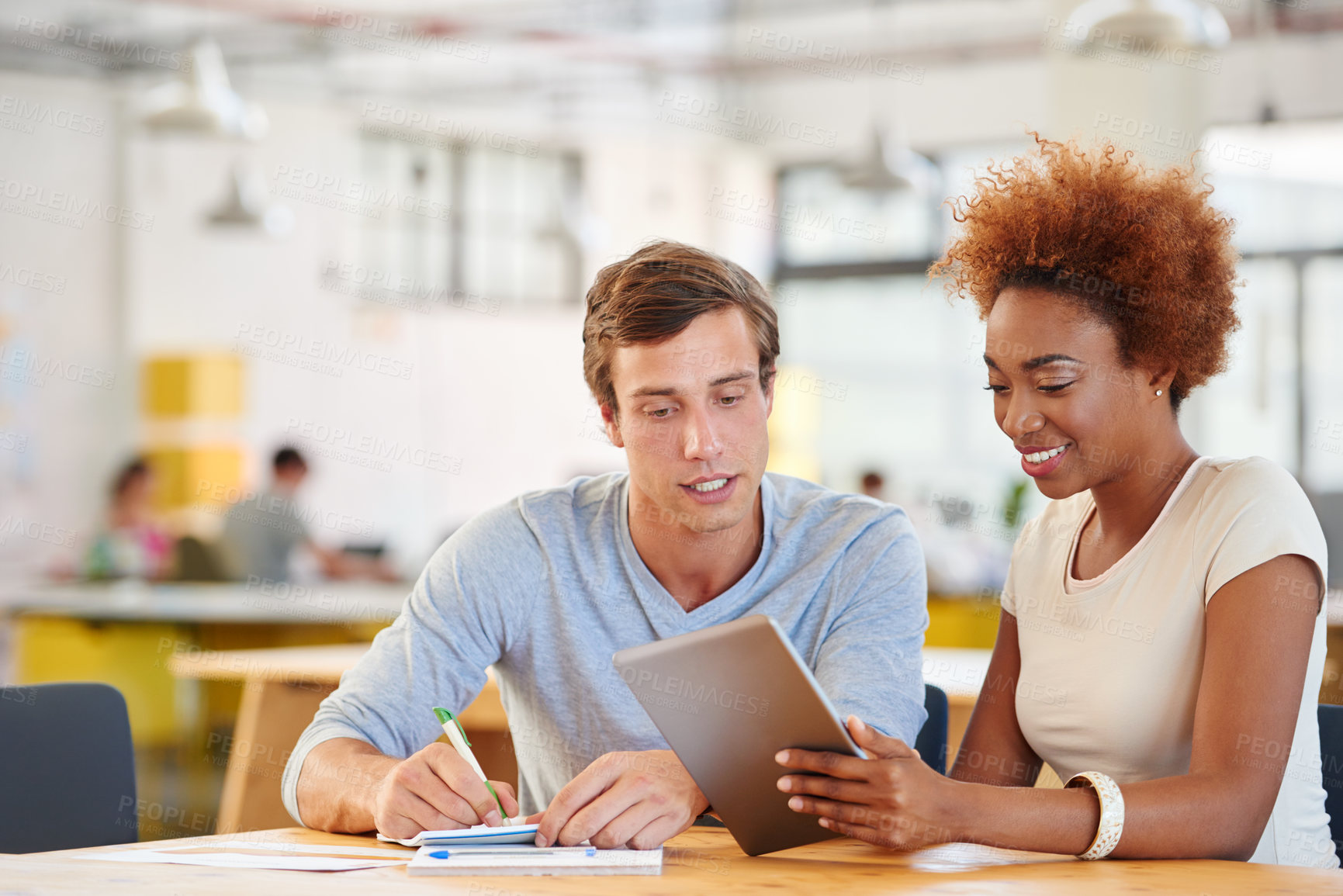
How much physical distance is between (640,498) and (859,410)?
330 inches

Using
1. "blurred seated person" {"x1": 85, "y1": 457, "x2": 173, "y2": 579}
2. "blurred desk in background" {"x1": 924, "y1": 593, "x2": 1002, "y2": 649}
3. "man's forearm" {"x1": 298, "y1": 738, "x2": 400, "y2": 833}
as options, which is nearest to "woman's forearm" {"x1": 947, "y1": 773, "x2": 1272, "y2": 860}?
"man's forearm" {"x1": 298, "y1": 738, "x2": 400, "y2": 833}

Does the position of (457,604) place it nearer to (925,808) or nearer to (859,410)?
(925,808)

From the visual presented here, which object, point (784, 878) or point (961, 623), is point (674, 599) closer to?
point (784, 878)

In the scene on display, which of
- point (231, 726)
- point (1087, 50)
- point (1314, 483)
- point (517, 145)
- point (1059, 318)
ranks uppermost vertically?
point (517, 145)

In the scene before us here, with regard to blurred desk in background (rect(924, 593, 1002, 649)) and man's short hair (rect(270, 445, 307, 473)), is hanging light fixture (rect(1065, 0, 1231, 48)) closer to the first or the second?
blurred desk in background (rect(924, 593, 1002, 649))

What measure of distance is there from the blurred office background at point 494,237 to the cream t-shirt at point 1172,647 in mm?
4893

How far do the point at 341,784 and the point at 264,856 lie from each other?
0.16 metres

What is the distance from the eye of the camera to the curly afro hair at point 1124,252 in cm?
166

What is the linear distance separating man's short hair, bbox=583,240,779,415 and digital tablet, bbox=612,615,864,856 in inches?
22.2

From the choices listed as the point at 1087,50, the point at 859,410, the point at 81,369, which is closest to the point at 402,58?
the point at 81,369

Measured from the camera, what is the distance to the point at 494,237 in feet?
32.3

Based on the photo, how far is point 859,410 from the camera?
33.1 ft

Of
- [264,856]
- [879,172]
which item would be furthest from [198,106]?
[264,856]

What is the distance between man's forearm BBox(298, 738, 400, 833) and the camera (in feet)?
5.05
